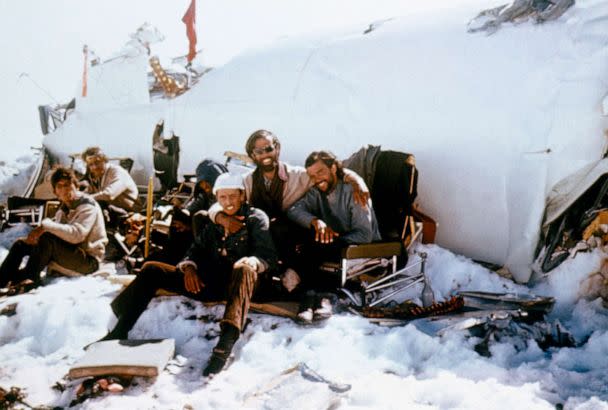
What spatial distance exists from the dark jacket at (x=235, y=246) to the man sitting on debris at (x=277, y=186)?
2.31 feet

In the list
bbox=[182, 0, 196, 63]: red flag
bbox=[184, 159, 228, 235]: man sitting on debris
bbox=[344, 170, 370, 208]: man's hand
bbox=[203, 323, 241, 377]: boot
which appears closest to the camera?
bbox=[203, 323, 241, 377]: boot

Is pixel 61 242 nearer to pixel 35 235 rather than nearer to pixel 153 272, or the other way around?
pixel 35 235

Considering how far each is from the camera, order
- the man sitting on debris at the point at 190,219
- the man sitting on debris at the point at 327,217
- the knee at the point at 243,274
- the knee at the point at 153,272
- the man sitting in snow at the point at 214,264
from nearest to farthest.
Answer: the knee at the point at 243,274, the man sitting in snow at the point at 214,264, the knee at the point at 153,272, the man sitting on debris at the point at 327,217, the man sitting on debris at the point at 190,219

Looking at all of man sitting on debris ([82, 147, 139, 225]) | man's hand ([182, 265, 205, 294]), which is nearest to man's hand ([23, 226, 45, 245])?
man sitting on debris ([82, 147, 139, 225])

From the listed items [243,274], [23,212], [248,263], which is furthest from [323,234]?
[23,212]

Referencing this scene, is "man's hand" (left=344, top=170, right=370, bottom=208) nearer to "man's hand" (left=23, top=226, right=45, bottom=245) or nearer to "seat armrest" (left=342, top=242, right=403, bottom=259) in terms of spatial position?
"seat armrest" (left=342, top=242, right=403, bottom=259)

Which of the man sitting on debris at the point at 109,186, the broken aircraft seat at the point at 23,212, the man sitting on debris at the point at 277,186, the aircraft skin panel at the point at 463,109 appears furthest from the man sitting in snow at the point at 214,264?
the broken aircraft seat at the point at 23,212

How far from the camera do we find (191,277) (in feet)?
11.0

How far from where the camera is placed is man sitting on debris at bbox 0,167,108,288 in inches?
167

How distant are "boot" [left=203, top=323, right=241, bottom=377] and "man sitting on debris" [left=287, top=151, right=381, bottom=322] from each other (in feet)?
2.80

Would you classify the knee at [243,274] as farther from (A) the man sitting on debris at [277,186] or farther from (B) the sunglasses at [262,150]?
(B) the sunglasses at [262,150]

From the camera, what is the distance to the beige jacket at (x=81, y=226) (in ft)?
13.8

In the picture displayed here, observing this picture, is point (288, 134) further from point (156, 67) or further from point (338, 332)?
point (156, 67)

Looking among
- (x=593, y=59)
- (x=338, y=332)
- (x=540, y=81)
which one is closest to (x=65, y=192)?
(x=338, y=332)
